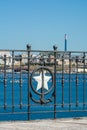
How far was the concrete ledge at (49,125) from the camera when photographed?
8898mm

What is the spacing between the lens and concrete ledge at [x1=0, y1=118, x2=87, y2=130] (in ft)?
29.2

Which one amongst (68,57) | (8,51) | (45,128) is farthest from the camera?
(68,57)

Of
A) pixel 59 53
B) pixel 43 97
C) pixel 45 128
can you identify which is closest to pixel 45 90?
→ pixel 43 97

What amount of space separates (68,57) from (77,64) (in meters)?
0.36

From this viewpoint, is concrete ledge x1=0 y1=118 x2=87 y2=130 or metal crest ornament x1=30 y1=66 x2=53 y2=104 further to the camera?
metal crest ornament x1=30 y1=66 x2=53 y2=104

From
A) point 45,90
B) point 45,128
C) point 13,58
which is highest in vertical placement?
point 13,58

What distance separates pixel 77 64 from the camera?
10.7 metres

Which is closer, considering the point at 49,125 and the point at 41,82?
the point at 49,125

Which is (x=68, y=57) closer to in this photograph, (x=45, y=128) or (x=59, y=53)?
(x=59, y=53)

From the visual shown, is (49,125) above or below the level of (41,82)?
below

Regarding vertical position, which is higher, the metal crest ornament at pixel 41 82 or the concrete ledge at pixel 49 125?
the metal crest ornament at pixel 41 82

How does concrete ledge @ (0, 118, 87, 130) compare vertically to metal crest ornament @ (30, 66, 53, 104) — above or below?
below

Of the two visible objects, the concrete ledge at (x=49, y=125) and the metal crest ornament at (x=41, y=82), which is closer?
the concrete ledge at (x=49, y=125)

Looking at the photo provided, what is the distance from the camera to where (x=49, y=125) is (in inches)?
364
